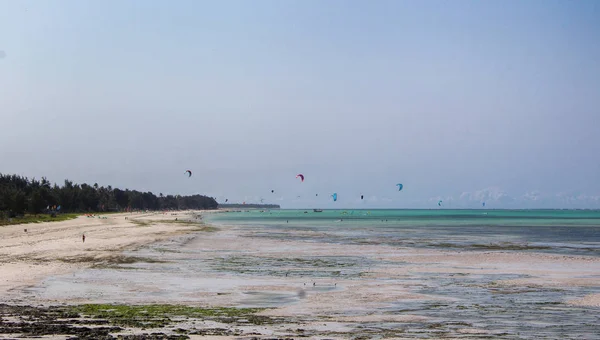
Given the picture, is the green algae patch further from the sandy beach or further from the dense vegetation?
the dense vegetation

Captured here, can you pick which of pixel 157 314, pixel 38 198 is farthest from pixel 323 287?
pixel 38 198

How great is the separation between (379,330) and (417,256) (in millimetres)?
26702

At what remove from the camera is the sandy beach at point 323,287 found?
1756 cm

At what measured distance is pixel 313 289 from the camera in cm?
2558

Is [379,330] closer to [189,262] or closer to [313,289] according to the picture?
[313,289]

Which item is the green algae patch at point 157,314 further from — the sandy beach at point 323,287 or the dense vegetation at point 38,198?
the dense vegetation at point 38,198

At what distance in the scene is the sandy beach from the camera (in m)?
17.6

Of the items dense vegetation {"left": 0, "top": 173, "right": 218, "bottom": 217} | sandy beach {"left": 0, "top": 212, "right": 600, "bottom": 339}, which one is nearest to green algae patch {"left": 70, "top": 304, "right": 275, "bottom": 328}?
sandy beach {"left": 0, "top": 212, "right": 600, "bottom": 339}

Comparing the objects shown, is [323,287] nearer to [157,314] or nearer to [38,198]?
[157,314]

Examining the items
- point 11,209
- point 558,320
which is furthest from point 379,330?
point 11,209

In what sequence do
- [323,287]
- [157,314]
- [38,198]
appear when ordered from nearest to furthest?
1. [157,314]
2. [323,287]
3. [38,198]

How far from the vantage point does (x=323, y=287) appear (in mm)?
26266

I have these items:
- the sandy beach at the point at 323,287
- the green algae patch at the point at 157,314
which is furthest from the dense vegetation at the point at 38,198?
the green algae patch at the point at 157,314

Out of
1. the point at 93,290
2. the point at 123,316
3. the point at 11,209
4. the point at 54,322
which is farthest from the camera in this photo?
the point at 11,209
